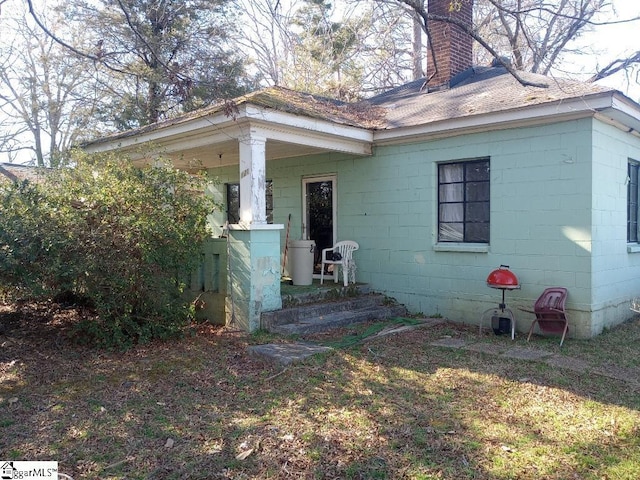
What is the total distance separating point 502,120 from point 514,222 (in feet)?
4.86

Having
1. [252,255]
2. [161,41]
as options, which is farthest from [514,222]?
[161,41]

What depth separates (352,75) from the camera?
20641 mm

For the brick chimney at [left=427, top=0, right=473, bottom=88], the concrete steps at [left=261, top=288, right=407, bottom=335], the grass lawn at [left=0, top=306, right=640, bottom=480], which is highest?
the brick chimney at [left=427, top=0, right=473, bottom=88]

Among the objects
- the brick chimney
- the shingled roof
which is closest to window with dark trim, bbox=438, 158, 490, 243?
the shingled roof

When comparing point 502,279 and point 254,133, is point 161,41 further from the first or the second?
point 502,279

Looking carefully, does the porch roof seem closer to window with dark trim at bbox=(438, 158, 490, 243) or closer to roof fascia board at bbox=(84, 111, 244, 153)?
roof fascia board at bbox=(84, 111, 244, 153)

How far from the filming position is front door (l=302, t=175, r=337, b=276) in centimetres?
985

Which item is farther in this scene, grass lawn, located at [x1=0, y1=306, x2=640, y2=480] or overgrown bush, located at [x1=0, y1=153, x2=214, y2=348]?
overgrown bush, located at [x1=0, y1=153, x2=214, y2=348]

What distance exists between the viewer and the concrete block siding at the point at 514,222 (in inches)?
273

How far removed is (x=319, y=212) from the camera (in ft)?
33.1

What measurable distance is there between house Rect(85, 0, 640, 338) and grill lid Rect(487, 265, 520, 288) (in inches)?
19.6

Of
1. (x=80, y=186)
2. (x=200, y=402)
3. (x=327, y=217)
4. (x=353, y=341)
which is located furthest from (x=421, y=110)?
(x=200, y=402)

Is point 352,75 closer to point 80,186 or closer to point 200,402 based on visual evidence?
point 80,186

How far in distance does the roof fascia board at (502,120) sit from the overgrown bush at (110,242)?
11.7 ft
